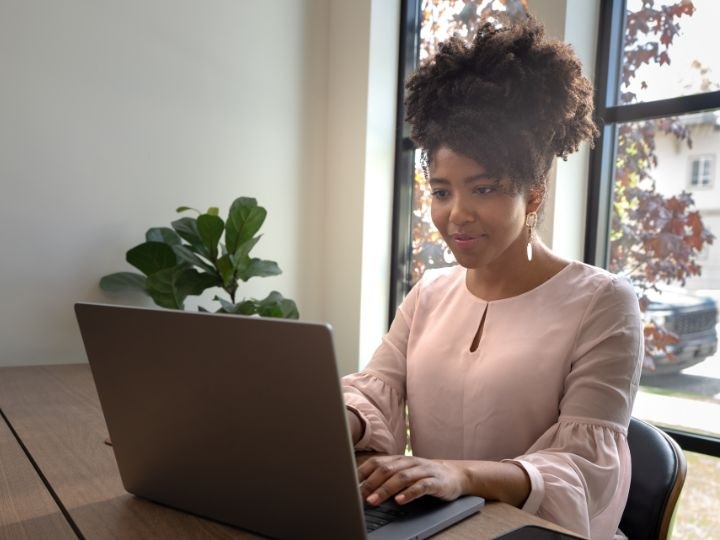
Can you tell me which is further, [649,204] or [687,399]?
[649,204]

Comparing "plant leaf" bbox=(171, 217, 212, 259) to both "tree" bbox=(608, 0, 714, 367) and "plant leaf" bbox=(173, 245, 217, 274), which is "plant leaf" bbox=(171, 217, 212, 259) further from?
"tree" bbox=(608, 0, 714, 367)

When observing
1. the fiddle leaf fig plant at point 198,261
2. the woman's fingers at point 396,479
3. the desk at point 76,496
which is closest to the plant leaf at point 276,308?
the fiddle leaf fig plant at point 198,261

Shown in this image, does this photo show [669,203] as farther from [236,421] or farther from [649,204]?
[236,421]

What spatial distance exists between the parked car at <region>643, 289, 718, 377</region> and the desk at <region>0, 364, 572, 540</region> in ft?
5.10

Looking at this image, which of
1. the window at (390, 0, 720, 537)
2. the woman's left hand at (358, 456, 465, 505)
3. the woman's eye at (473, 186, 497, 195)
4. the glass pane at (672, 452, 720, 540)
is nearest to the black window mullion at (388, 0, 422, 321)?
the window at (390, 0, 720, 537)

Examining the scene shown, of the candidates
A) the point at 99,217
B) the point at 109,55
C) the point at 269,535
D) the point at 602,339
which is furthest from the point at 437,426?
the point at 109,55

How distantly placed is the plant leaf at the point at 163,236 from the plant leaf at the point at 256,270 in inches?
10.7

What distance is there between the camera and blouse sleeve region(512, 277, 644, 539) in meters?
1.03

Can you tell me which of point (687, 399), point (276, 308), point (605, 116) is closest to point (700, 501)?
point (687, 399)

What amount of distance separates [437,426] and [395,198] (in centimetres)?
214

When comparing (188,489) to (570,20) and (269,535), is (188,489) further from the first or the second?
(570,20)

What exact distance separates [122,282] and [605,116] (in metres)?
1.94

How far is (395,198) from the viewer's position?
11.2 ft

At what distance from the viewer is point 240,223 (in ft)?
8.66
